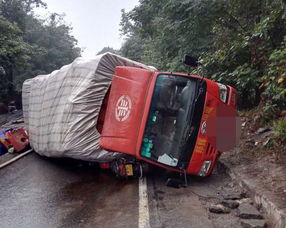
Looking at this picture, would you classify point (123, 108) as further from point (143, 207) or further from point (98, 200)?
point (143, 207)

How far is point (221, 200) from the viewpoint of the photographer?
187 inches

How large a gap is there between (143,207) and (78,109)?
266 cm

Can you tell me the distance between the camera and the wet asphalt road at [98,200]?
4164 millimetres

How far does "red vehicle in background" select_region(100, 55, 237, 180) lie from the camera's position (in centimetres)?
537

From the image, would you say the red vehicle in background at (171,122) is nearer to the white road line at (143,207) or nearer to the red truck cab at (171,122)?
the red truck cab at (171,122)

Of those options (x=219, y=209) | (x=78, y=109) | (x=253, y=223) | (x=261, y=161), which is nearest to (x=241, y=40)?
(x=261, y=161)

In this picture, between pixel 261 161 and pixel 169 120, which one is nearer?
pixel 169 120

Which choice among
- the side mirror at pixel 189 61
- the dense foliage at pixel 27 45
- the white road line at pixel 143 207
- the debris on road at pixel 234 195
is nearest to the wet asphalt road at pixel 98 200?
the white road line at pixel 143 207

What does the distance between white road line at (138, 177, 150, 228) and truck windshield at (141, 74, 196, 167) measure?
0.53 metres

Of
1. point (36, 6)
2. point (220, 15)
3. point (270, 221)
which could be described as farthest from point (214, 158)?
point (36, 6)

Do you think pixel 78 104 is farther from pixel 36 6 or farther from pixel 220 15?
pixel 36 6

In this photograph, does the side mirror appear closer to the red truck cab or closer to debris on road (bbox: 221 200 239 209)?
the red truck cab

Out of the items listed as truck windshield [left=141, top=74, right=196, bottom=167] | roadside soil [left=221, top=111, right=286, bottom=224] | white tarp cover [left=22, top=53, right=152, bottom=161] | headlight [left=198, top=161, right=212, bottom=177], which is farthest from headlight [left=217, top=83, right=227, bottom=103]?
white tarp cover [left=22, top=53, right=152, bottom=161]

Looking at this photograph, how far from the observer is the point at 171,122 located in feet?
17.9
